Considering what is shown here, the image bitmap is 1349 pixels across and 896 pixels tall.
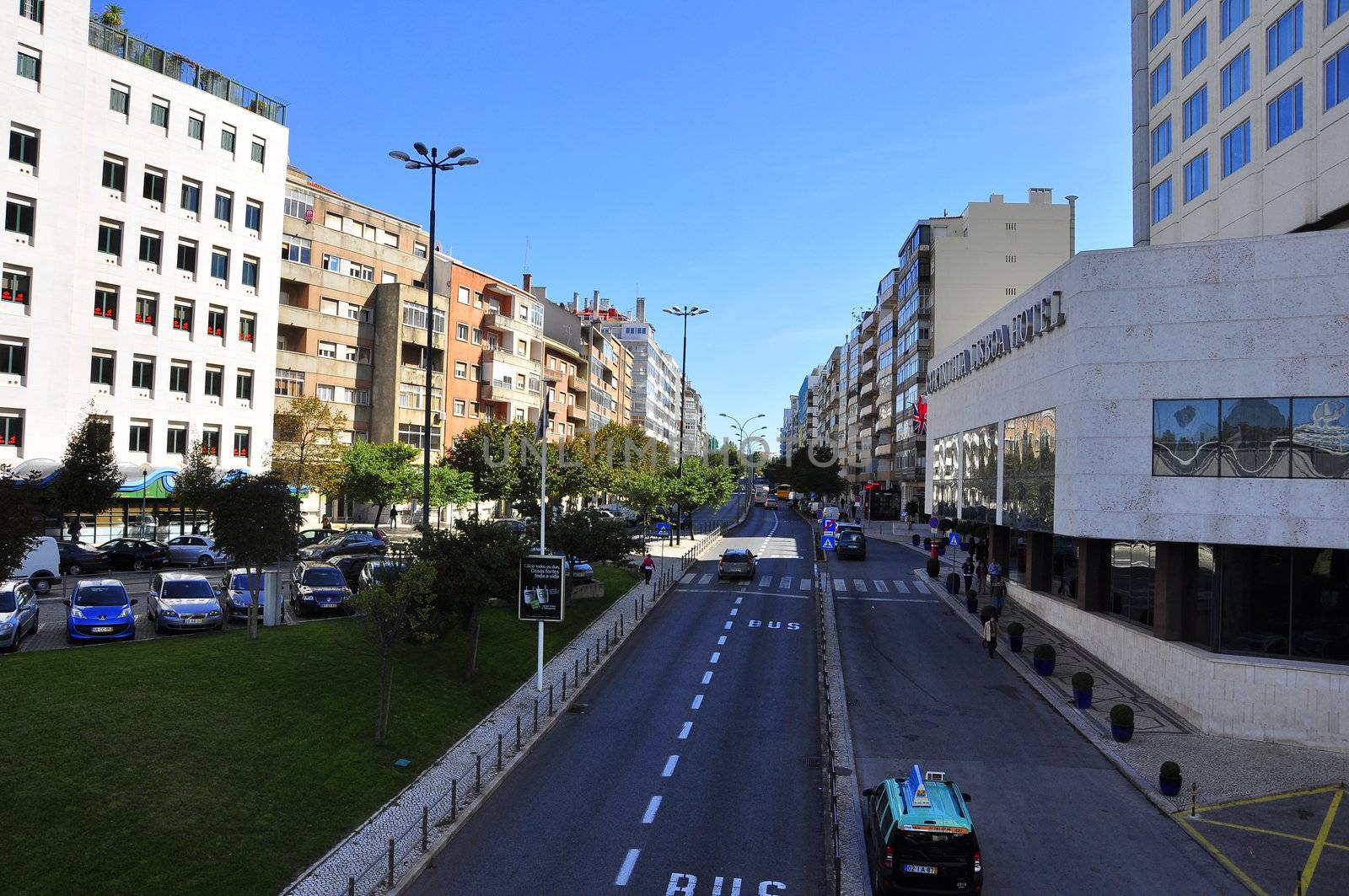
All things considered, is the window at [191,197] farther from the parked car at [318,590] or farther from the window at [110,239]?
the parked car at [318,590]

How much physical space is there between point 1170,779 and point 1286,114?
28696 millimetres

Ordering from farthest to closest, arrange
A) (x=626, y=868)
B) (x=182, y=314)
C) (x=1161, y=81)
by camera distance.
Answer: (x=182, y=314) → (x=1161, y=81) → (x=626, y=868)

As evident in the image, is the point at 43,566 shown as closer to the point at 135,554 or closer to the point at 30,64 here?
the point at 135,554

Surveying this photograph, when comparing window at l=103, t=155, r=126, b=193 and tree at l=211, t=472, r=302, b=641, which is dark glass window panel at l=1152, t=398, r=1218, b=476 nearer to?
tree at l=211, t=472, r=302, b=641

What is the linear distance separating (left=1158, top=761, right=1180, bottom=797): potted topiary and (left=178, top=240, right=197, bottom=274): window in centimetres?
5299

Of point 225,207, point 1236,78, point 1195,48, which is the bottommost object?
point 225,207

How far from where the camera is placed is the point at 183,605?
26797mm

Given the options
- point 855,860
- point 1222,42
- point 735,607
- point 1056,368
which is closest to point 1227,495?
point 1056,368

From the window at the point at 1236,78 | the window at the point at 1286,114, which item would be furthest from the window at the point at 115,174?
the window at the point at 1286,114

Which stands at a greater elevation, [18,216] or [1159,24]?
[1159,24]

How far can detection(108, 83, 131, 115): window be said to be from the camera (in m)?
47.2

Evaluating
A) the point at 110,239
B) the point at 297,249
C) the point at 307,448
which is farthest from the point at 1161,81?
the point at 297,249

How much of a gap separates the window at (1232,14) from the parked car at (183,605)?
149 feet

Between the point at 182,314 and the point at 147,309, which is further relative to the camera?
the point at 182,314
